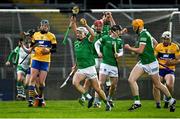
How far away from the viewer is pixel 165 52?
79.2ft

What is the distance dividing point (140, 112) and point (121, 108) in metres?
1.96

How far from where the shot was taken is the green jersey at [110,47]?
899 inches

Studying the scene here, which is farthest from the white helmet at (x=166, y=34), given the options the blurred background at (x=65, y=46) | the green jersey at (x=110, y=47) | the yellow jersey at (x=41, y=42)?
the blurred background at (x=65, y=46)

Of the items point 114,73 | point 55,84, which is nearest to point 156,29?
point 55,84

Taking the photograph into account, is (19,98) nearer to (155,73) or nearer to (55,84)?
(55,84)

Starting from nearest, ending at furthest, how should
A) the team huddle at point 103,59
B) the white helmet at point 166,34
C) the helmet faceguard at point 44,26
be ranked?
the team huddle at point 103,59, the helmet faceguard at point 44,26, the white helmet at point 166,34

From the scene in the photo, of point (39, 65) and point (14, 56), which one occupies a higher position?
point (39, 65)

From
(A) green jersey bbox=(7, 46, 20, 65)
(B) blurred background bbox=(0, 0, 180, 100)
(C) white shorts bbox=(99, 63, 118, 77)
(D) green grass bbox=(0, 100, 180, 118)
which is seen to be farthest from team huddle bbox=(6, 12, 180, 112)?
(B) blurred background bbox=(0, 0, 180, 100)

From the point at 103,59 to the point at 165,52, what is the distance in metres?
2.12

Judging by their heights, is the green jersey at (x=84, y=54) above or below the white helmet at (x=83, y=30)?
below

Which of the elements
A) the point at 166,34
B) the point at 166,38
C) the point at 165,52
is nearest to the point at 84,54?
the point at 166,34

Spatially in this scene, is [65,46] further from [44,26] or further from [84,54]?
[84,54]

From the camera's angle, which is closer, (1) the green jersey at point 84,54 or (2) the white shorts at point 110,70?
(1) the green jersey at point 84,54

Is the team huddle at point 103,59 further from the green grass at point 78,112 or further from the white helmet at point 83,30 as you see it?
the green grass at point 78,112
